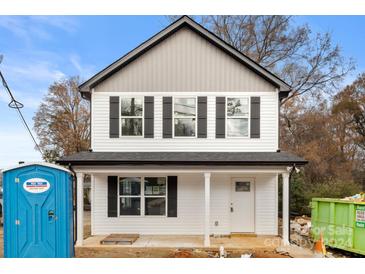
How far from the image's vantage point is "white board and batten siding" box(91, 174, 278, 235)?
11508mm

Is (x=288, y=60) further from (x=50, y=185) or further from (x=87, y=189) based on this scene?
(x=50, y=185)

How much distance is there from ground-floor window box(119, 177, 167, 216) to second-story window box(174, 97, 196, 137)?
6.24 ft

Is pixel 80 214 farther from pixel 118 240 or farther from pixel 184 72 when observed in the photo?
pixel 184 72

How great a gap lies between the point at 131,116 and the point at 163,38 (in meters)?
3.17

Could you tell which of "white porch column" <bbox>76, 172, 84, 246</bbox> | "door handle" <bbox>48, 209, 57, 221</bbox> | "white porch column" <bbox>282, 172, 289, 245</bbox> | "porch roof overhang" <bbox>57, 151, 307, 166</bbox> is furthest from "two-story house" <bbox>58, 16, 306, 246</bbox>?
"door handle" <bbox>48, 209, 57, 221</bbox>

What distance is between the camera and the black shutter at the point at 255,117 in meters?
11.7

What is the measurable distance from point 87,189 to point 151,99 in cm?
1331

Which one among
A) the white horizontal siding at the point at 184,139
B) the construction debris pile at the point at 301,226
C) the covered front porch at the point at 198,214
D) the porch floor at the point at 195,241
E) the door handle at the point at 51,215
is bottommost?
the construction debris pile at the point at 301,226

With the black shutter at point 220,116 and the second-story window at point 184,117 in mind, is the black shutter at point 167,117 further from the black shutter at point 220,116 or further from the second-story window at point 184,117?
the black shutter at point 220,116

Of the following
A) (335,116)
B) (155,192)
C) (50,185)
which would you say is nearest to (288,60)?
(335,116)

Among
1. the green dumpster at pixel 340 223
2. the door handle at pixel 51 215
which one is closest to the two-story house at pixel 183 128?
the green dumpster at pixel 340 223

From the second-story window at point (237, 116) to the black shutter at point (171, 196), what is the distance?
2.69 m

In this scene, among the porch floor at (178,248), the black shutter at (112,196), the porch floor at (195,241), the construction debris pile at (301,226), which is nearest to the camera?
the porch floor at (178,248)

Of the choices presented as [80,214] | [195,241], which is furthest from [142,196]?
[195,241]
